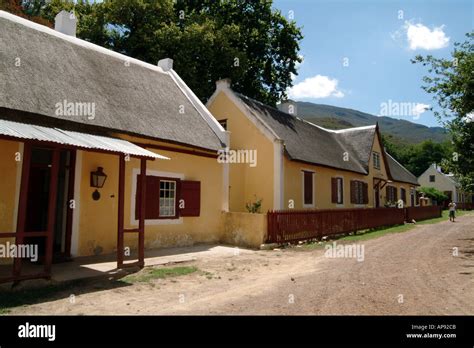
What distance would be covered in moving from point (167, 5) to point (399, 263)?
20.6 metres

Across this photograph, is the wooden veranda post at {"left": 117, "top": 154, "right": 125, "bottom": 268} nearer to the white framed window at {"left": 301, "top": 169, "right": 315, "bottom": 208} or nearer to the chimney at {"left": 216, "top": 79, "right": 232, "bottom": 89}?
the white framed window at {"left": 301, "top": 169, "right": 315, "bottom": 208}

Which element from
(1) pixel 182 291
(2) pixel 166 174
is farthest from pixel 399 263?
(2) pixel 166 174

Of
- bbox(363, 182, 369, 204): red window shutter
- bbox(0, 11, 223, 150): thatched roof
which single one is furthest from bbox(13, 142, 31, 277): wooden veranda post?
bbox(363, 182, 369, 204): red window shutter

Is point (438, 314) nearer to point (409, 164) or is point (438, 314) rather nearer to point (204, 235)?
point (204, 235)

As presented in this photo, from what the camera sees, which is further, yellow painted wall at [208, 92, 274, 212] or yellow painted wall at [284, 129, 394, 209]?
yellow painted wall at [284, 129, 394, 209]

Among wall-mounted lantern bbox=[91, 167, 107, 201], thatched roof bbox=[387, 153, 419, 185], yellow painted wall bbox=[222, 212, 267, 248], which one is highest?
thatched roof bbox=[387, 153, 419, 185]

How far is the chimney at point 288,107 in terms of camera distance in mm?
23967

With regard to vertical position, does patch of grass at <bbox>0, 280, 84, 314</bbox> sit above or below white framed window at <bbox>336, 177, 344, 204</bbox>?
below

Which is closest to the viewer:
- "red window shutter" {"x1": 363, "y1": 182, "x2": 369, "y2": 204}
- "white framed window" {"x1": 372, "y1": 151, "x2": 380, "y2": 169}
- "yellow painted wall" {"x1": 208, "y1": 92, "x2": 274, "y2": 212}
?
"yellow painted wall" {"x1": 208, "y1": 92, "x2": 274, "y2": 212}

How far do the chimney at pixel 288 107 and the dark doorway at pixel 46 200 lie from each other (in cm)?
1648

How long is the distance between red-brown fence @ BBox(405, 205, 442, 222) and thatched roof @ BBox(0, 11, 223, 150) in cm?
1862

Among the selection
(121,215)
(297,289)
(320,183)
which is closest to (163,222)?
(121,215)

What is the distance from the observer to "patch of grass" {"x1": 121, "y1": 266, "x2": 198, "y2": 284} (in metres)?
8.01

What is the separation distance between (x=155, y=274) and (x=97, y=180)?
10.3ft
